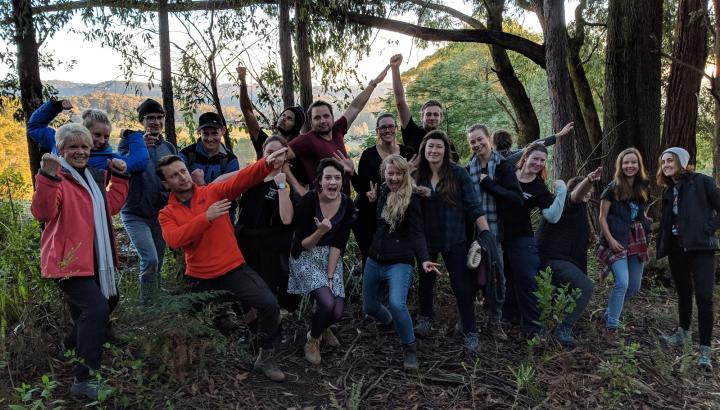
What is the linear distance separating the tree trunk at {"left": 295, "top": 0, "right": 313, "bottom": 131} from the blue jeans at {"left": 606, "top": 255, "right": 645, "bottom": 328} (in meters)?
4.22

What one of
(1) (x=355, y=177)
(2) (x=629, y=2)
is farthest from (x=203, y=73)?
(2) (x=629, y=2)

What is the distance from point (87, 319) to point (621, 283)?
15.6ft

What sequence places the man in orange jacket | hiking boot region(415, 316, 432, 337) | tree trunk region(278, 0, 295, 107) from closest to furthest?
the man in orange jacket < hiking boot region(415, 316, 432, 337) < tree trunk region(278, 0, 295, 107)

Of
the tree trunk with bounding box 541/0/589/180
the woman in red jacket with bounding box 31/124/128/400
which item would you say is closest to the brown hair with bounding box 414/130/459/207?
the woman in red jacket with bounding box 31/124/128/400

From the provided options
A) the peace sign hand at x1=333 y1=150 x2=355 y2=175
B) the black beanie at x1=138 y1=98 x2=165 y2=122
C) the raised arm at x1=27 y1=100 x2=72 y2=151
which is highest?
the black beanie at x1=138 y1=98 x2=165 y2=122

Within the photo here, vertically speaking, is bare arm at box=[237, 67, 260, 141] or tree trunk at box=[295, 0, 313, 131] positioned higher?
tree trunk at box=[295, 0, 313, 131]

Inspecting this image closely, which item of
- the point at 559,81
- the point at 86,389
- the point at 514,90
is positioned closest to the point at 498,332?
the point at 86,389

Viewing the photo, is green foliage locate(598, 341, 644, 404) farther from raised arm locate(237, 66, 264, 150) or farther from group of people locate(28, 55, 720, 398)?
raised arm locate(237, 66, 264, 150)

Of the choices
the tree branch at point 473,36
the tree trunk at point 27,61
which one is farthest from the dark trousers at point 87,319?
the tree branch at point 473,36

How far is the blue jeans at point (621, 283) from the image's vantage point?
5.02 metres

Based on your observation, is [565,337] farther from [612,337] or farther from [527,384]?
[527,384]

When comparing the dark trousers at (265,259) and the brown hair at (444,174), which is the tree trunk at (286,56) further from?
the dark trousers at (265,259)

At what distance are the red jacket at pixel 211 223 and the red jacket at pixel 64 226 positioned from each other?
54 centimetres

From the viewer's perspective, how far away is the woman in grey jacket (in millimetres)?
4805
